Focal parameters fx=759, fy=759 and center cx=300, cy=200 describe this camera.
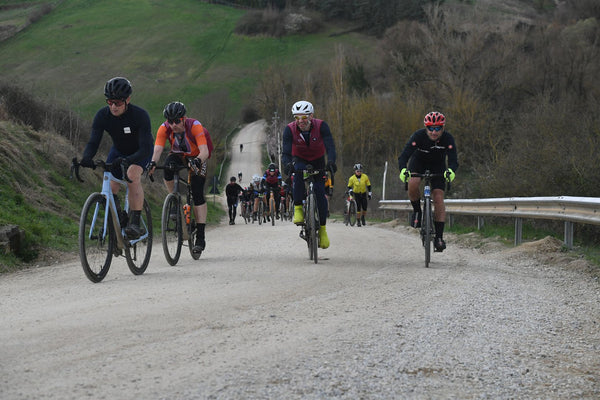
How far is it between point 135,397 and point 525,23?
76.8 metres

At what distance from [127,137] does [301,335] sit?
4.67 m

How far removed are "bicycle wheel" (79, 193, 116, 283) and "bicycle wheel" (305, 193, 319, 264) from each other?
3107mm

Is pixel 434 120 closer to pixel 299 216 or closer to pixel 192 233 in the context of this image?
pixel 299 216

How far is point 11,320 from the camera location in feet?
18.7

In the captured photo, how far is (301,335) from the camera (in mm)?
5062

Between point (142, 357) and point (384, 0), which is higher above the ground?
point (384, 0)

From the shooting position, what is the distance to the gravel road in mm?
3912

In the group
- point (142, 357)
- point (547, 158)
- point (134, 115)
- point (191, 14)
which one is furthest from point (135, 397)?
point (191, 14)

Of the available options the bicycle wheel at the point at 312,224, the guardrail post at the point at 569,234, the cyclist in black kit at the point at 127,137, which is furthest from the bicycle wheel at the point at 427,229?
the cyclist in black kit at the point at 127,137

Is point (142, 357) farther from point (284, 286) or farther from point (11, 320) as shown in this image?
point (284, 286)

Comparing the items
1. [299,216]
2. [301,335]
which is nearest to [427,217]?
[299,216]

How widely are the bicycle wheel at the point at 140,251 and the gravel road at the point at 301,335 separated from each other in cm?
25

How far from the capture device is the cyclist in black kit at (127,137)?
28.1 feet

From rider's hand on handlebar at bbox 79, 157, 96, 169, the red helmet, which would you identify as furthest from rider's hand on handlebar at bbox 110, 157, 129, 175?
the red helmet
